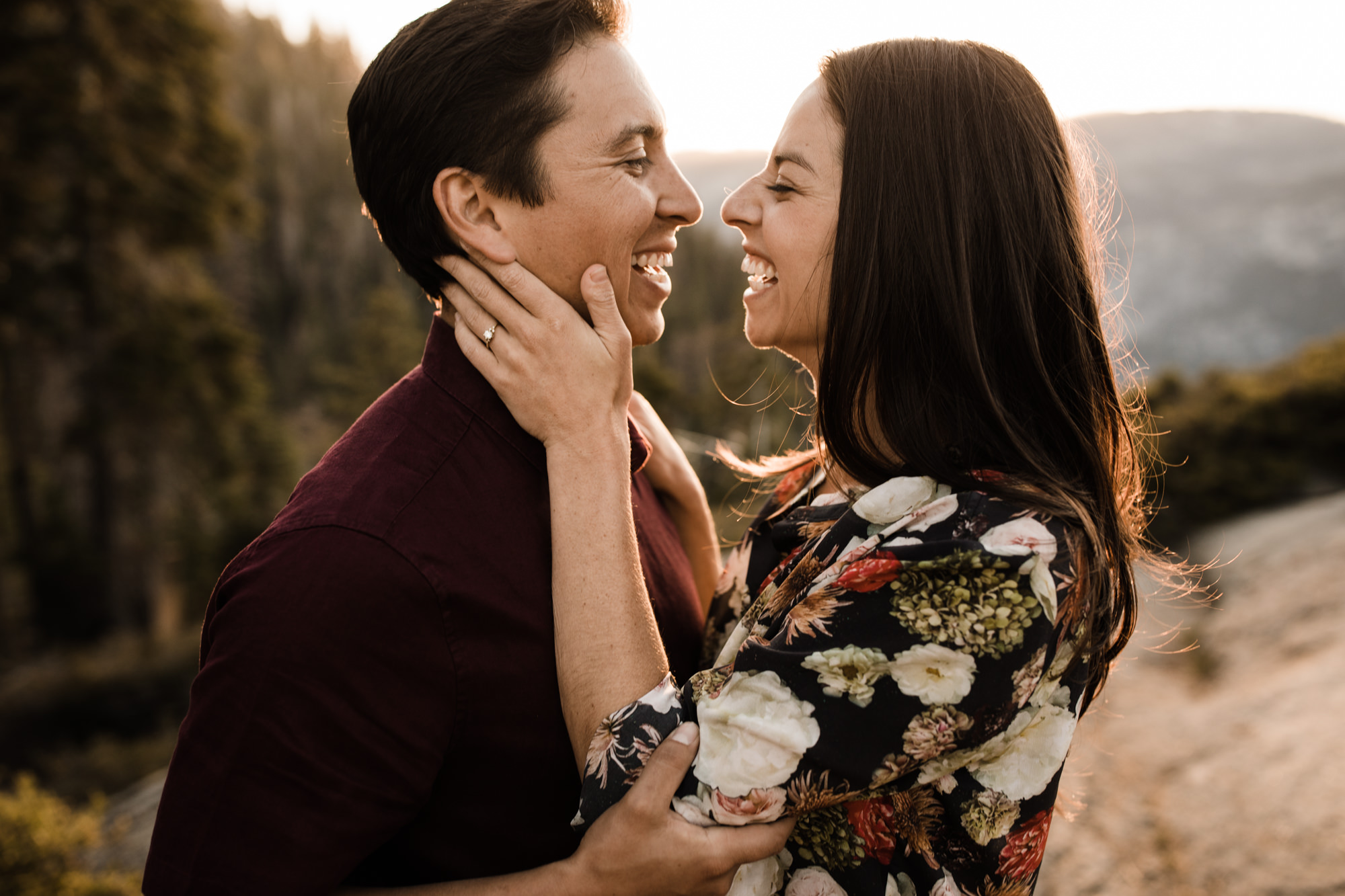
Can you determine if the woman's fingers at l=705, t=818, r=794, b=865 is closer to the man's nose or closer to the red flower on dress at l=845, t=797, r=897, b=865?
the red flower on dress at l=845, t=797, r=897, b=865

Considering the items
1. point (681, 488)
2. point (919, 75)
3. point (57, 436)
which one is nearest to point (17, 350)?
point (57, 436)

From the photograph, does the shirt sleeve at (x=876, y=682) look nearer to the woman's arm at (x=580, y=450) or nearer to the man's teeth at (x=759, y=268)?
the woman's arm at (x=580, y=450)

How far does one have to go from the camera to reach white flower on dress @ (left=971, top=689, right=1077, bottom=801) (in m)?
1.57

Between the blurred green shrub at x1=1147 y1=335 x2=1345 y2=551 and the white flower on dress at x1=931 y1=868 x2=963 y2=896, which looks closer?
the white flower on dress at x1=931 y1=868 x2=963 y2=896

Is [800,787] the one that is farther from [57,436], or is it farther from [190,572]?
[190,572]

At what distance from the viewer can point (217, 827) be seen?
131 centimetres

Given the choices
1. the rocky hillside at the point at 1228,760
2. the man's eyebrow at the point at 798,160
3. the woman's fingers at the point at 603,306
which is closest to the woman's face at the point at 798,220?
the man's eyebrow at the point at 798,160

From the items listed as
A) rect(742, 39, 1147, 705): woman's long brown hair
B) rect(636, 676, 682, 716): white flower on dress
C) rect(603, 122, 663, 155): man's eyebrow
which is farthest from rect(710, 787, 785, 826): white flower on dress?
rect(603, 122, 663, 155): man's eyebrow

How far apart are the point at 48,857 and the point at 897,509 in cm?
502

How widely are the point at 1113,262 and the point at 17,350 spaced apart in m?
15.8

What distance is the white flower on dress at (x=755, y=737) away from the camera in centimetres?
136

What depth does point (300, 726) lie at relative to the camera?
133cm

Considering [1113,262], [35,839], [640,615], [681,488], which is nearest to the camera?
[640,615]

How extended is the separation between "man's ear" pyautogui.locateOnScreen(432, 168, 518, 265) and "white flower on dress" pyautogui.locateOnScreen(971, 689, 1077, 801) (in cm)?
148
